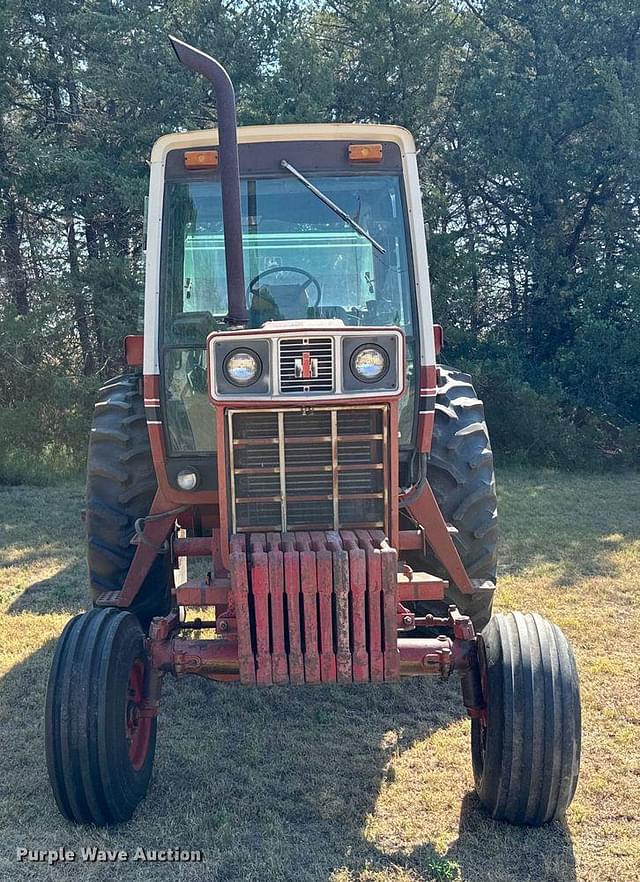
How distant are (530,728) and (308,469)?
1231 mm

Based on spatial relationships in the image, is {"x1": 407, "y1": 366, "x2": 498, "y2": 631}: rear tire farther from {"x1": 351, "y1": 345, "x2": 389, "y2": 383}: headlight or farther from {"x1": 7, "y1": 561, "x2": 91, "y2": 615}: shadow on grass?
{"x1": 7, "y1": 561, "x2": 91, "y2": 615}: shadow on grass

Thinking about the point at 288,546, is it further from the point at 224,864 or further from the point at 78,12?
the point at 78,12

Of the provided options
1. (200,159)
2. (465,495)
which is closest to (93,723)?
(465,495)

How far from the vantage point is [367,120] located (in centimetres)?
1147

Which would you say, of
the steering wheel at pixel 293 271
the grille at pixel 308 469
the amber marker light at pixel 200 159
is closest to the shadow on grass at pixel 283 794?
the grille at pixel 308 469

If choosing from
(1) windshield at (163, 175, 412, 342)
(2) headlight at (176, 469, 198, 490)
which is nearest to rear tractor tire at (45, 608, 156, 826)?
(2) headlight at (176, 469, 198, 490)

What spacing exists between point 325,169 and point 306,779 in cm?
275

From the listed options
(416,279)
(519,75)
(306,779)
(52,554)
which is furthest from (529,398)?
(306,779)

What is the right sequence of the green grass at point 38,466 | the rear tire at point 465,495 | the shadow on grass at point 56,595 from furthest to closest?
the green grass at point 38,466, the shadow on grass at point 56,595, the rear tire at point 465,495

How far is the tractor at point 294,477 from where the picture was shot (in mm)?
2943

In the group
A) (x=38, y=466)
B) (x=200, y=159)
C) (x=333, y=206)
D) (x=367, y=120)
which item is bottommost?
(x=38, y=466)

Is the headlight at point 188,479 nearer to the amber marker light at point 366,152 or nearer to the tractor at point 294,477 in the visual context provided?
the tractor at point 294,477

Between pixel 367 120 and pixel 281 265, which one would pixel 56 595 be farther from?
pixel 367 120

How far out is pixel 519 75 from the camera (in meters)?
11.1
